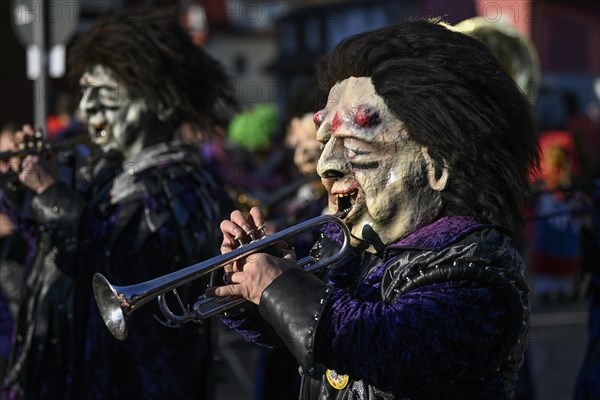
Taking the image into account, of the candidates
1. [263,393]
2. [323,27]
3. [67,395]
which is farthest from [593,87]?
[67,395]

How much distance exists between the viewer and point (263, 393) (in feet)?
17.3

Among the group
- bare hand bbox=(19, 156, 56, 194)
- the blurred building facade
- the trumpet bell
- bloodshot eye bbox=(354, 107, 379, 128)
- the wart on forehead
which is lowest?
the blurred building facade

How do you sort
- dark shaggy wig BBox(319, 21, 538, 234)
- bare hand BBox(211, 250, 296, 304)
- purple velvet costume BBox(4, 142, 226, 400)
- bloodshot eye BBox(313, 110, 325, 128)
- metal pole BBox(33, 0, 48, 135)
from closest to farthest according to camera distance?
bare hand BBox(211, 250, 296, 304) < dark shaggy wig BBox(319, 21, 538, 234) < bloodshot eye BBox(313, 110, 325, 128) < purple velvet costume BBox(4, 142, 226, 400) < metal pole BBox(33, 0, 48, 135)

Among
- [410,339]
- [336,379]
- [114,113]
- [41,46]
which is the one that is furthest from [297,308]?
[41,46]

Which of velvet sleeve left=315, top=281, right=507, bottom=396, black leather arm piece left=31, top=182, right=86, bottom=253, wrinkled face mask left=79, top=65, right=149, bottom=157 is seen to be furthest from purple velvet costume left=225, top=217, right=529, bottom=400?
wrinkled face mask left=79, top=65, right=149, bottom=157

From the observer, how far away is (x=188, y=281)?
8.03 ft

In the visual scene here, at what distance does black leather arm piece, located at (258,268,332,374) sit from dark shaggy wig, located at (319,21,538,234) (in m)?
0.46

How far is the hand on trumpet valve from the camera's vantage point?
232 centimetres

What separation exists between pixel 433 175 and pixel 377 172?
0.14 metres

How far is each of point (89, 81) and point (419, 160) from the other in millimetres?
2318

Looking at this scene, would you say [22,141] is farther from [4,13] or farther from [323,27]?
[323,27]

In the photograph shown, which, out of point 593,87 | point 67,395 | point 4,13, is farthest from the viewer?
point 593,87

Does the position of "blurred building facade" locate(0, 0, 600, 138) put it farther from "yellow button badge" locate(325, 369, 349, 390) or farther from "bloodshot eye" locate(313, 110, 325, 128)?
"yellow button badge" locate(325, 369, 349, 390)

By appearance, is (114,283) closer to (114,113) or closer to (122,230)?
(122,230)
